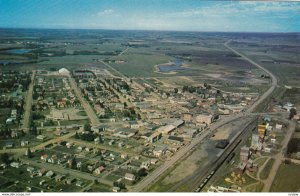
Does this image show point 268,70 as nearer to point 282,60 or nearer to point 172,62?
point 282,60

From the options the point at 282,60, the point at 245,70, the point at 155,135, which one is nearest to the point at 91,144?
the point at 155,135

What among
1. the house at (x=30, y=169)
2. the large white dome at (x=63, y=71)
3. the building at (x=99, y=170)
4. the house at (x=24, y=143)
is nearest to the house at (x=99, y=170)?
the building at (x=99, y=170)

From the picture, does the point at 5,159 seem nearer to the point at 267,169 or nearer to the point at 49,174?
the point at 49,174

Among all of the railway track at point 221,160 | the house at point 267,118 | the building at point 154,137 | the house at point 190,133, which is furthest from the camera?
the house at point 267,118

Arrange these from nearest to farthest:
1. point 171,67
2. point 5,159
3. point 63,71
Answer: point 5,159, point 63,71, point 171,67

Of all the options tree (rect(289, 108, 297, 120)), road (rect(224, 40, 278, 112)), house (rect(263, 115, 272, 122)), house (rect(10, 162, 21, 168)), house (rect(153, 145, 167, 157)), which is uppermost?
road (rect(224, 40, 278, 112))

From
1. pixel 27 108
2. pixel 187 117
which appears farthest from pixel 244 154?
pixel 27 108

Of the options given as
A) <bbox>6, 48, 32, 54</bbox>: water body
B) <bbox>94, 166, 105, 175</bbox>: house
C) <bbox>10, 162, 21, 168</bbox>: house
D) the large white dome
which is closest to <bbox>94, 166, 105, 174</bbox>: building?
<bbox>94, 166, 105, 175</bbox>: house

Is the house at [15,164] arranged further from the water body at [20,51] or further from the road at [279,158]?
the water body at [20,51]

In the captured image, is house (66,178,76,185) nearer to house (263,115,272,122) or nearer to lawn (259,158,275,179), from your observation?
lawn (259,158,275,179)
